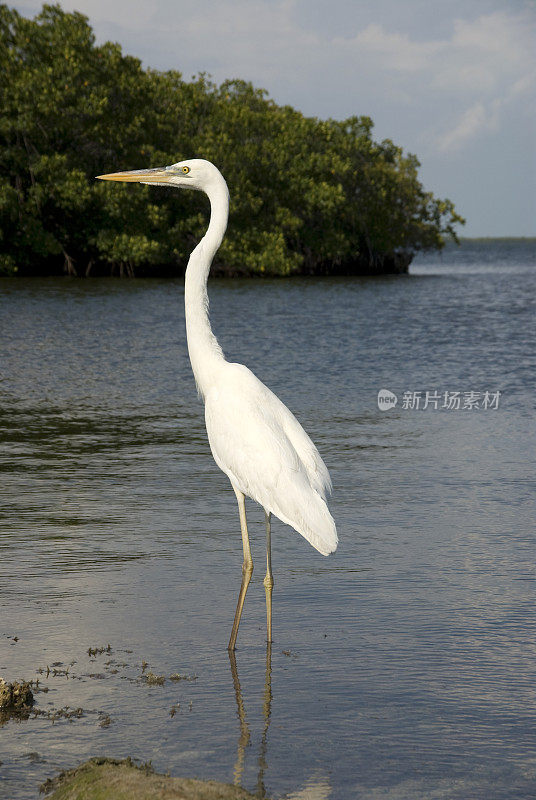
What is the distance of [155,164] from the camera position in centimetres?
4600

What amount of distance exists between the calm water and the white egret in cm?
50

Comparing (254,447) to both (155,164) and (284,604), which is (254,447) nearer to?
(284,604)

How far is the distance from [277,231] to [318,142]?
7.65 meters

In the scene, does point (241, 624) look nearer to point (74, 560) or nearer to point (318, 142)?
point (74, 560)

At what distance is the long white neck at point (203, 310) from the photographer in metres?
5.45

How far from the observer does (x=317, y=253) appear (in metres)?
55.0

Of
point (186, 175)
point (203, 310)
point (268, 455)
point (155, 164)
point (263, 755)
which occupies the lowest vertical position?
point (263, 755)

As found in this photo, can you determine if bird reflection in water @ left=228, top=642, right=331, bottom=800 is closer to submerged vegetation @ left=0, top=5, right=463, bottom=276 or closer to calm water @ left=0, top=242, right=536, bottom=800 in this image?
calm water @ left=0, top=242, right=536, bottom=800

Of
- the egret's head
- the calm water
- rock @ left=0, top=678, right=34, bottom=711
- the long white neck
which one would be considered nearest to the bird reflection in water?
the calm water

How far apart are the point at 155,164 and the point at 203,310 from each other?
42.0 m

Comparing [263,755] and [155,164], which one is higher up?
[155,164]

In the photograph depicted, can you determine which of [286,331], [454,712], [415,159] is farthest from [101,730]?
[415,159]

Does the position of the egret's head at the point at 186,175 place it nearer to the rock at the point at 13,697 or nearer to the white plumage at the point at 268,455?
the white plumage at the point at 268,455

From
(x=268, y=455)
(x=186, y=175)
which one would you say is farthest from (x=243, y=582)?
(x=186, y=175)
